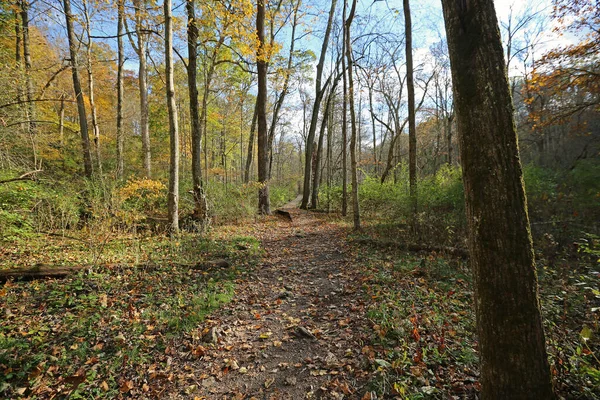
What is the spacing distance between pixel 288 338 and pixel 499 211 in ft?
9.42

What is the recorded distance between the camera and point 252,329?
362 centimetres

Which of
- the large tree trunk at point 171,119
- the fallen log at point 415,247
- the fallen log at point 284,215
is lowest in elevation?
the fallen log at point 415,247

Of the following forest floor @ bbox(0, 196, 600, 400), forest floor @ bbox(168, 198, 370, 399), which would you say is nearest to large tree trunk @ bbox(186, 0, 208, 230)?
forest floor @ bbox(0, 196, 600, 400)

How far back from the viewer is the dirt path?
262 centimetres

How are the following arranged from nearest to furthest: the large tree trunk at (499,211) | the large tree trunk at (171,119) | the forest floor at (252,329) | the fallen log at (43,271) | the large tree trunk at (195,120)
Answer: the large tree trunk at (499,211), the forest floor at (252,329), the fallen log at (43,271), the large tree trunk at (171,119), the large tree trunk at (195,120)

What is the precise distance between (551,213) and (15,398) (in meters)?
11.0

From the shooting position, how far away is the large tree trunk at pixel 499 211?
1710 mm

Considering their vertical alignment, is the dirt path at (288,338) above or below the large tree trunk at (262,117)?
below

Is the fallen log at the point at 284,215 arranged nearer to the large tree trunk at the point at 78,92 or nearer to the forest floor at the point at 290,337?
the forest floor at the point at 290,337

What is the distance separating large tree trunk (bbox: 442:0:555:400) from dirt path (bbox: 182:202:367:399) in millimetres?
1397

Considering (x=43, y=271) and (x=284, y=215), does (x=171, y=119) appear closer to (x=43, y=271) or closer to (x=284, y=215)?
(x=43, y=271)

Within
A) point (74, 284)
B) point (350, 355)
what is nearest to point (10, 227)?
→ point (74, 284)

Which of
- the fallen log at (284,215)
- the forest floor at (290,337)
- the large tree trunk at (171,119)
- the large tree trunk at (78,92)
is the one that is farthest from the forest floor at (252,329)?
the fallen log at (284,215)

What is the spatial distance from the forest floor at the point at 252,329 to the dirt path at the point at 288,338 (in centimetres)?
2
